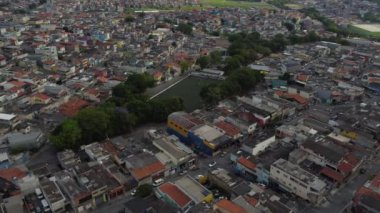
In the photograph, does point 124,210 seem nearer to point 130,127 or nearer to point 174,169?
point 174,169

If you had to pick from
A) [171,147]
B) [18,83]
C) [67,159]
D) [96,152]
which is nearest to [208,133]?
[171,147]

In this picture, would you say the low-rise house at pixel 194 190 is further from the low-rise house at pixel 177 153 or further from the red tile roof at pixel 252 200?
the red tile roof at pixel 252 200

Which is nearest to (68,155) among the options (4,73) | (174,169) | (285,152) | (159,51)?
(174,169)

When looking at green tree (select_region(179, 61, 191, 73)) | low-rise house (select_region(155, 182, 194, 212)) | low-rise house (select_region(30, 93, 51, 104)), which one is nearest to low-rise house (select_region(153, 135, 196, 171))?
low-rise house (select_region(155, 182, 194, 212))

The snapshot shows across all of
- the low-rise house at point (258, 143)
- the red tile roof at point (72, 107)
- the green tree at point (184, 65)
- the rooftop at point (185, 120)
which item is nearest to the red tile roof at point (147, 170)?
the rooftop at point (185, 120)

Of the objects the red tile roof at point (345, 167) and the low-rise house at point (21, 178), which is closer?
the low-rise house at point (21, 178)
